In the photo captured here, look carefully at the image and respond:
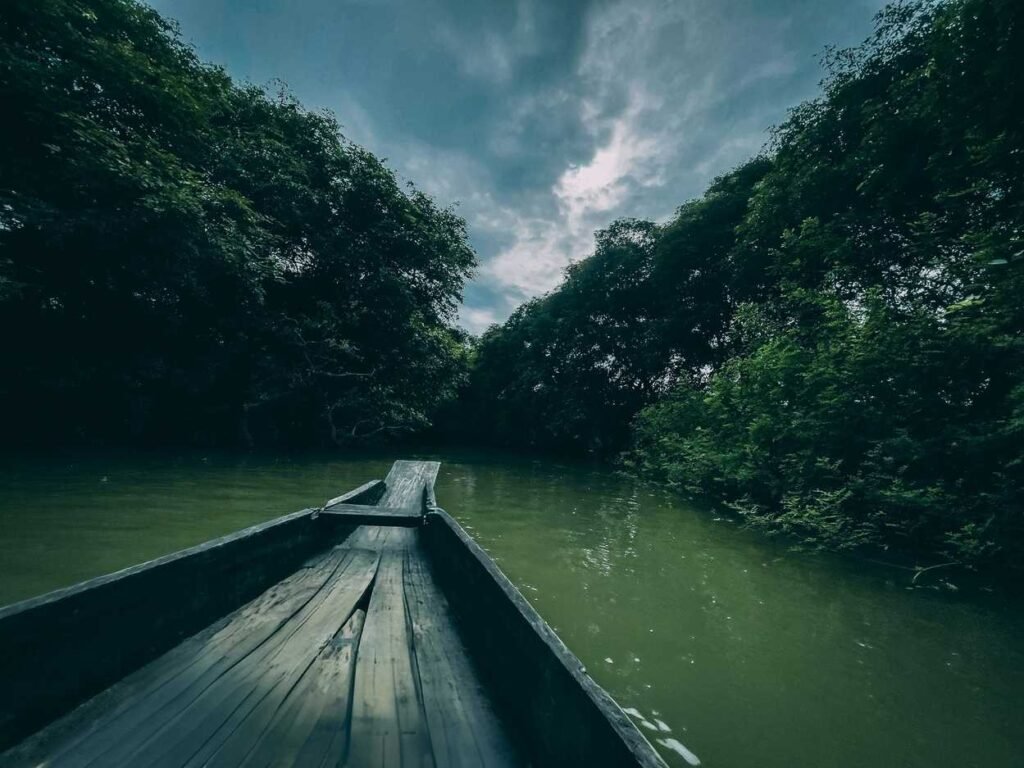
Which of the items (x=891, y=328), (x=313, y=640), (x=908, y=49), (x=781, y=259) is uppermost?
(x=908, y=49)

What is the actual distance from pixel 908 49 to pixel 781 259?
5598 mm

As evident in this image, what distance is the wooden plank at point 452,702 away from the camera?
5.02ft

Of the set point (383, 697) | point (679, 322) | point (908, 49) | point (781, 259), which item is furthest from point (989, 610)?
point (679, 322)

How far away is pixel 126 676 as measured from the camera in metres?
1.78

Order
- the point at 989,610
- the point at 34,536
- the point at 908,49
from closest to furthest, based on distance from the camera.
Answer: the point at 989,610 → the point at 34,536 → the point at 908,49

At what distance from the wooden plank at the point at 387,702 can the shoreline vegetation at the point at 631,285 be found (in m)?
6.18

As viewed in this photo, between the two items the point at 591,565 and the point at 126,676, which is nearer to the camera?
the point at 126,676

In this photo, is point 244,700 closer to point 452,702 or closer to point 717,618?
point 452,702

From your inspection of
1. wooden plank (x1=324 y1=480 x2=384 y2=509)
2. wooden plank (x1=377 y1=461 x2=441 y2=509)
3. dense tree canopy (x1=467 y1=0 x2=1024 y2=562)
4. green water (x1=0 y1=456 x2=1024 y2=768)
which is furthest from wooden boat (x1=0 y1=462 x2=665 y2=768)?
dense tree canopy (x1=467 y1=0 x2=1024 y2=562)

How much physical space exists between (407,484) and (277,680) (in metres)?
6.47

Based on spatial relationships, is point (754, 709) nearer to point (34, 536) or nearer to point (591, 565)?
point (591, 565)

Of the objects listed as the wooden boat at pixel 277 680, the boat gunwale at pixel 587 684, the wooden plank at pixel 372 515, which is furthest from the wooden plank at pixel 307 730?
the wooden plank at pixel 372 515

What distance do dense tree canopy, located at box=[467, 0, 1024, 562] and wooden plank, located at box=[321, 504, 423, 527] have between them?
5866 mm

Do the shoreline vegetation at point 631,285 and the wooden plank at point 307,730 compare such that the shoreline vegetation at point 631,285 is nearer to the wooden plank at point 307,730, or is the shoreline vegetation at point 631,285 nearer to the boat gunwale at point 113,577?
the wooden plank at point 307,730
